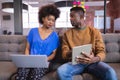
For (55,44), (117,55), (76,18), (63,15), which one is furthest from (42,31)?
(63,15)

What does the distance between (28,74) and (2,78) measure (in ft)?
0.96

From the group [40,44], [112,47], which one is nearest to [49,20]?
[40,44]

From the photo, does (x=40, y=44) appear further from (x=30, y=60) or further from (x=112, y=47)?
(x=112, y=47)

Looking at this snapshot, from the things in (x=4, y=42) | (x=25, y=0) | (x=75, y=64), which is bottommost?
(x=75, y=64)

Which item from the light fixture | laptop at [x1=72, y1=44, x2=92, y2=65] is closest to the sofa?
laptop at [x1=72, y1=44, x2=92, y2=65]

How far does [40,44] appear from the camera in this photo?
6.86 feet

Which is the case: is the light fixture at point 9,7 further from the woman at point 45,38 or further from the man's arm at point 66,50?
the man's arm at point 66,50

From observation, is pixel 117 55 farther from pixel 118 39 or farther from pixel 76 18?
pixel 76 18

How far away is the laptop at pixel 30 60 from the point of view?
5.71 ft

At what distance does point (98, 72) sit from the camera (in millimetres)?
1896

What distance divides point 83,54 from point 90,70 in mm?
241

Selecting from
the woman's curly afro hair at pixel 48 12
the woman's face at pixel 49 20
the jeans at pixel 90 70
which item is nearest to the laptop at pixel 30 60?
the jeans at pixel 90 70

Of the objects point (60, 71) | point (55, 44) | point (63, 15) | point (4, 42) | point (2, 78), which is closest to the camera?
point (60, 71)

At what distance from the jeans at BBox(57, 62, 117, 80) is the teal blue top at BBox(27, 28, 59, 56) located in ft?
0.95
